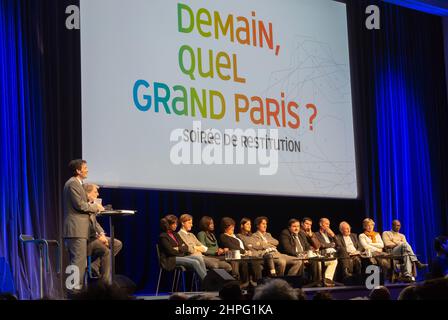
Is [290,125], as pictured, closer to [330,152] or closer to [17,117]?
[330,152]

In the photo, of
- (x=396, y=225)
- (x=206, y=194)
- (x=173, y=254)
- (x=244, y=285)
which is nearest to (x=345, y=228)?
(x=396, y=225)

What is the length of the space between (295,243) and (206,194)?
4.11 feet

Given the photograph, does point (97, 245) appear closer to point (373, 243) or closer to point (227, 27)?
point (227, 27)

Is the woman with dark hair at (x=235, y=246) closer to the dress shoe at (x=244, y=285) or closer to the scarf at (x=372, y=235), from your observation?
the dress shoe at (x=244, y=285)

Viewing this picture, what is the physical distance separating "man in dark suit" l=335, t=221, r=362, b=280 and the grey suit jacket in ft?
12.0

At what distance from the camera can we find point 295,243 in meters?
8.23

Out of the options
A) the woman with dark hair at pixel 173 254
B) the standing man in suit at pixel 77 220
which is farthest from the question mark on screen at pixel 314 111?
the standing man in suit at pixel 77 220

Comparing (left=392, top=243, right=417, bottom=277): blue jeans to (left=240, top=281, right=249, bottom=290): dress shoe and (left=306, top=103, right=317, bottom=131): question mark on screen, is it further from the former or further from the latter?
(left=240, top=281, right=249, bottom=290): dress shoe

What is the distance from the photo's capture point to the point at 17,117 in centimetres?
677

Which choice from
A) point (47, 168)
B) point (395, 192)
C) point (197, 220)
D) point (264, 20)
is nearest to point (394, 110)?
point (395, 192)

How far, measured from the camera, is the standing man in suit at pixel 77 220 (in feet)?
19.2

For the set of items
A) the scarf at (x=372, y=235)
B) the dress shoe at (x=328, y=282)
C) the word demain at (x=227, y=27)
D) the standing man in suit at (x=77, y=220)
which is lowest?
the dress shoe at (x=328, y=282)

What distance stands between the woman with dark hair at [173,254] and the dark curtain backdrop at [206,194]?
904 millimetres

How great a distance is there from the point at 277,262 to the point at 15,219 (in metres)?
2.85
